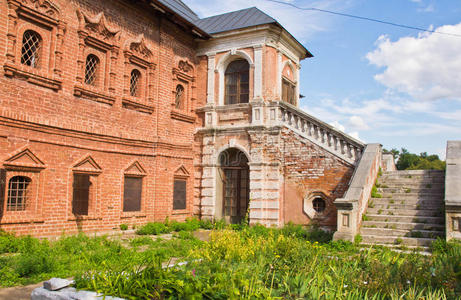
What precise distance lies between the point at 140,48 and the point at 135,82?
1167 mm

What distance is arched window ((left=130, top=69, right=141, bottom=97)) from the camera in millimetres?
13703

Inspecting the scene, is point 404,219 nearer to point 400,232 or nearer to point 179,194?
point 400,232

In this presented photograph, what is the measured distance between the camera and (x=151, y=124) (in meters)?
14.0

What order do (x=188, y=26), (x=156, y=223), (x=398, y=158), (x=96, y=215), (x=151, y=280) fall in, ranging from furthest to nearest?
(x=398, y=158)
(x=188, y=26)
(x=156, y=223)
(x=96, y=215)
(x=151, y=280)

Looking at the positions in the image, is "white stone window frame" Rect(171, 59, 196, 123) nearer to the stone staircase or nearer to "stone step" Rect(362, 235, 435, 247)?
the stone staircase

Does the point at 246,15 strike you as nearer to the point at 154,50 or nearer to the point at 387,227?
the point at 154,50

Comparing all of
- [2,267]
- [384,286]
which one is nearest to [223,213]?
[2,267]

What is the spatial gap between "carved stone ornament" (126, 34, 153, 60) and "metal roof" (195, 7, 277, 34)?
3.41 meters

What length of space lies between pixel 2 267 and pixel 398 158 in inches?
1935

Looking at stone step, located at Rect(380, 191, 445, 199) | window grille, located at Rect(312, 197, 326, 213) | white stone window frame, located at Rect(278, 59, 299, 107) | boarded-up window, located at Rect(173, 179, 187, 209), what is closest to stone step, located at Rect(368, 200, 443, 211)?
stone step, located at Rect(380, 191, 445, 199)

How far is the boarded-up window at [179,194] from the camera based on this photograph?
14859mm

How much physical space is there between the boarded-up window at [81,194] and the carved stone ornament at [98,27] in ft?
14.1

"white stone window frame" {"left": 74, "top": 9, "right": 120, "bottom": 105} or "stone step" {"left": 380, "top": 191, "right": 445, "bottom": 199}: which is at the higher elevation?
"white stone window frame" {"left": 74, "top": 9, "right": 120, "bottom": 105}

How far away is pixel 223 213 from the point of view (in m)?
15.5
